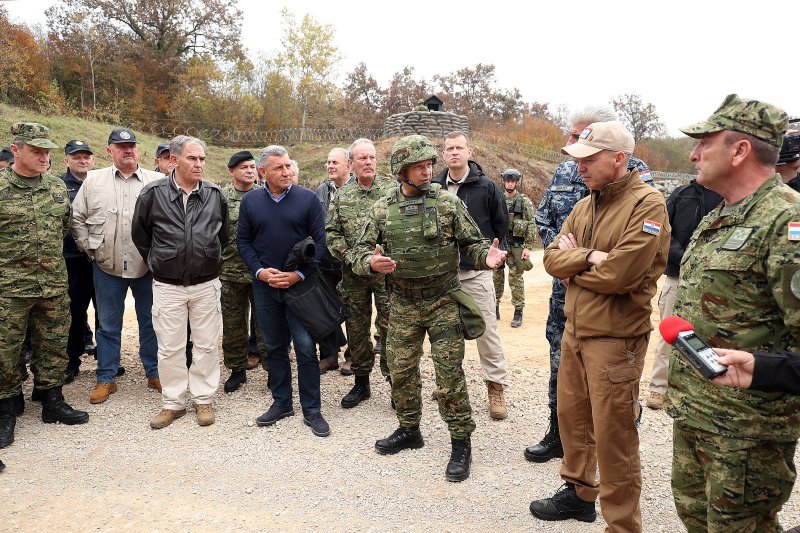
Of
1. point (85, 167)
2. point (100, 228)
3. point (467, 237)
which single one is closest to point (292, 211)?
point (467, 237)

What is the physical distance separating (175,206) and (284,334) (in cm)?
148

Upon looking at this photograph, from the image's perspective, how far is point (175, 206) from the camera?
4.59 meters

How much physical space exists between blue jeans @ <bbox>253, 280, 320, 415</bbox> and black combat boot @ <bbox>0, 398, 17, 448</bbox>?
A: 2.12m

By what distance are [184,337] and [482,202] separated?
301cm

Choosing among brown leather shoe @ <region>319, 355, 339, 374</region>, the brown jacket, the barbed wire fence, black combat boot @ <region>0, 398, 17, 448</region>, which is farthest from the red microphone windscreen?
the barbed wire fence

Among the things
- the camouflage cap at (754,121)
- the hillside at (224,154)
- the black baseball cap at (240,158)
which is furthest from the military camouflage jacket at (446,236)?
the hillside at (224,154)

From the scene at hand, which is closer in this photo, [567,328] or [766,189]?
[766,189]

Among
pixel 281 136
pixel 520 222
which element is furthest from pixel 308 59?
pixel 520 222

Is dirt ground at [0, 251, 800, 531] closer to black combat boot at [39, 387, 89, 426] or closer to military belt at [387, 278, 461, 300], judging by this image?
black combat boot at [39, 387, 89, 426]

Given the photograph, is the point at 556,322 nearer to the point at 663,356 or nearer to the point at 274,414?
the point at 663,356

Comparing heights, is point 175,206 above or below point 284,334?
above

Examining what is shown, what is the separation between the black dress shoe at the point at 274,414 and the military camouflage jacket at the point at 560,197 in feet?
8.90

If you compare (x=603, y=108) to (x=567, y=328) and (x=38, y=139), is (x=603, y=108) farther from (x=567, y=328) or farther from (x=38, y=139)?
(x=38, y=139)

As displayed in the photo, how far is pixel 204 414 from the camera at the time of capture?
184 inches
